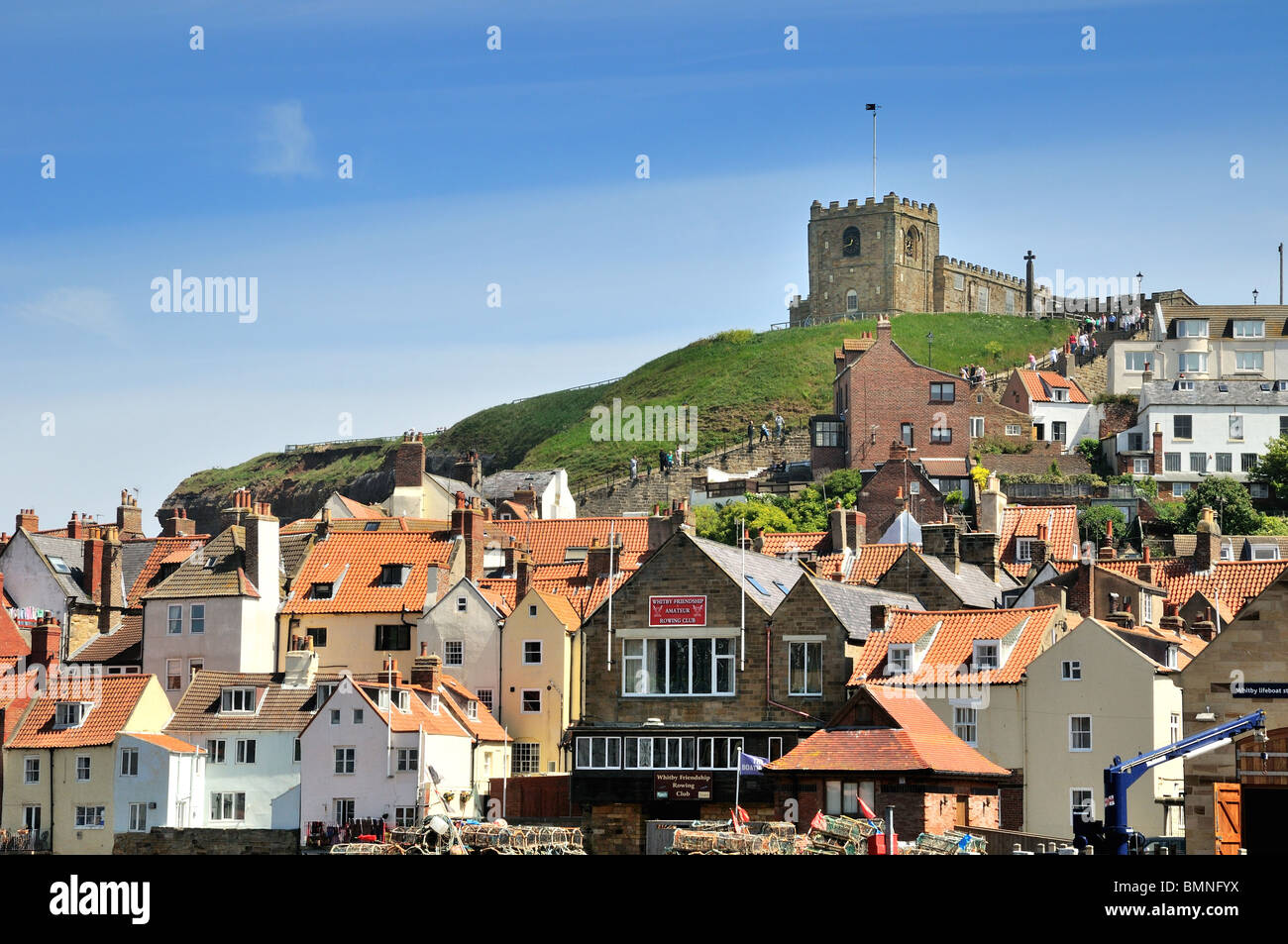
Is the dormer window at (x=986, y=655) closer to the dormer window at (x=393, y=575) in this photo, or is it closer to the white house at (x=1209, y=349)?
the dormer window at (x=393, y=575)

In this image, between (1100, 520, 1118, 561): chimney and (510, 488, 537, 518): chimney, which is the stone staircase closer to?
(510, 488, 537, 518): chimney

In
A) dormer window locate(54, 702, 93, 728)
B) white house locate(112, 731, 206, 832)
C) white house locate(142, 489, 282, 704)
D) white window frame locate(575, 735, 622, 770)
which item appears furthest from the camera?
white house locate(142, 489, 282, 704)

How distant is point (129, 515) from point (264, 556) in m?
25.3

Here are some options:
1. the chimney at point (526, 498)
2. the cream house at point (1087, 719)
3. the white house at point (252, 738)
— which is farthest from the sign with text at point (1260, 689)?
the chimney at point (526, 498)

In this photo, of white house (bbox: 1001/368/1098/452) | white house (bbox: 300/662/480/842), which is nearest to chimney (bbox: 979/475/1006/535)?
white house (bbox: 1001/368/1098/452)

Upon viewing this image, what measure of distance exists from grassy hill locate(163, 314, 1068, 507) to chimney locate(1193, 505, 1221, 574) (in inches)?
2382

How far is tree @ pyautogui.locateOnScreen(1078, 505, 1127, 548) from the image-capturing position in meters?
96.6

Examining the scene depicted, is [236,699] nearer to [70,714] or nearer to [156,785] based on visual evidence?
[156,785]

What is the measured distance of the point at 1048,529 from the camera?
87.1 meters

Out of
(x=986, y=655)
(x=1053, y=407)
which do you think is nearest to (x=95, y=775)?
(x=986, y=655)

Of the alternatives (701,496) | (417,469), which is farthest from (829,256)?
(417,469)
